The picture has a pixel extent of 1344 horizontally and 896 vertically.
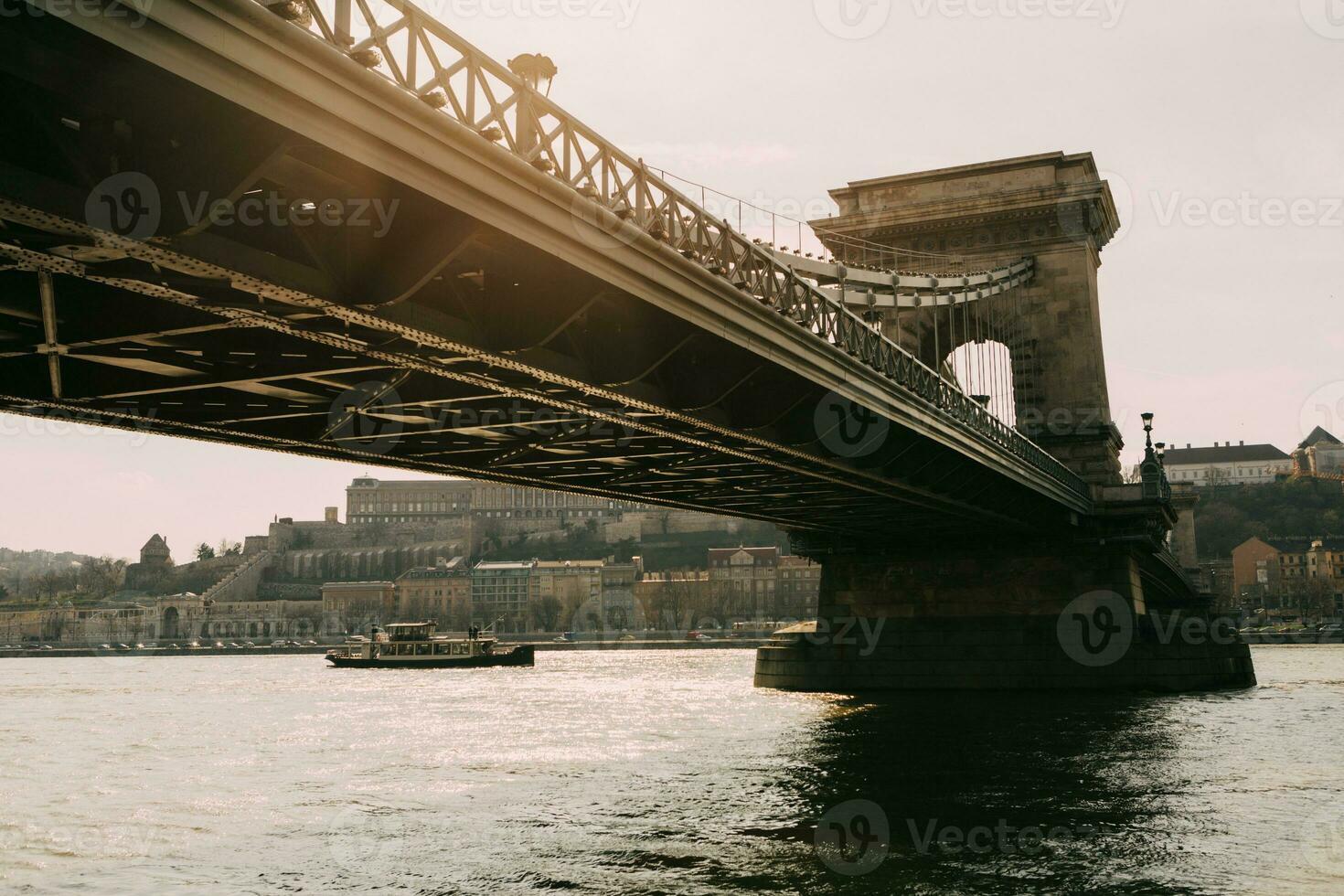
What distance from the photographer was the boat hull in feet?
322

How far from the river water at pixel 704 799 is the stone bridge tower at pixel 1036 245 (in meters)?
13.8

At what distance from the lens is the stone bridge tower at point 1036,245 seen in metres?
54.2

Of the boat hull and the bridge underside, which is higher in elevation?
the bridge underside

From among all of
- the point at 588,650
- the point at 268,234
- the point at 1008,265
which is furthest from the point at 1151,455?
the point at 588,650

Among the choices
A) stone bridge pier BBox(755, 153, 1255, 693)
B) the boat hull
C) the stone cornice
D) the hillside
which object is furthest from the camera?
the hillside

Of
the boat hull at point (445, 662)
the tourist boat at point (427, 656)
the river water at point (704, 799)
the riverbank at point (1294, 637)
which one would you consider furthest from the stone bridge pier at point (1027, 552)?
the riverbank at point (1294, 637)

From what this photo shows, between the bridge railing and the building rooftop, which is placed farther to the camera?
the building rooftop

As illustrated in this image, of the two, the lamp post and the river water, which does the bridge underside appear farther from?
the river water

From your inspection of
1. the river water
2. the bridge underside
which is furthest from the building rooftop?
the bridge underside

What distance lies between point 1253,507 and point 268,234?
19270cm

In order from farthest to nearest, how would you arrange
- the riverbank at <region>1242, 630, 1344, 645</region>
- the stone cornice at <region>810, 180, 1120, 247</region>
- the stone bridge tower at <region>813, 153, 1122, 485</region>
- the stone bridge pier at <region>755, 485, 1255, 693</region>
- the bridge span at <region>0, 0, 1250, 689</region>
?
the riverbank at <region>1242, 630, 1344, 645</region> → the stone cornice at <region>810, 180, 1120, 247</region> → the stone bridge tower at <region>813, 153, 1122, 485</region> → the stone bridge pier at <region>755, 485, 1255, 693</region> → the bridge span at <region>0, 0, 1250, 689</region>

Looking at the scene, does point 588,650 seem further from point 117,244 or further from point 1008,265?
point 117,244

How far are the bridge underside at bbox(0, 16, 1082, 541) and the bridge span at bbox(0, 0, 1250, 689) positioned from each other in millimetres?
35

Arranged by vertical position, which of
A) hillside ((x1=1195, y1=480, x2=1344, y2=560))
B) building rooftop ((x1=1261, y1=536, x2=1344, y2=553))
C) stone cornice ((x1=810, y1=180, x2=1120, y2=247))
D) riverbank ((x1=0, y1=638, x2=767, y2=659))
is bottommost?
riverbank ((x1=0, y1=638, x2=767, y2=659))
